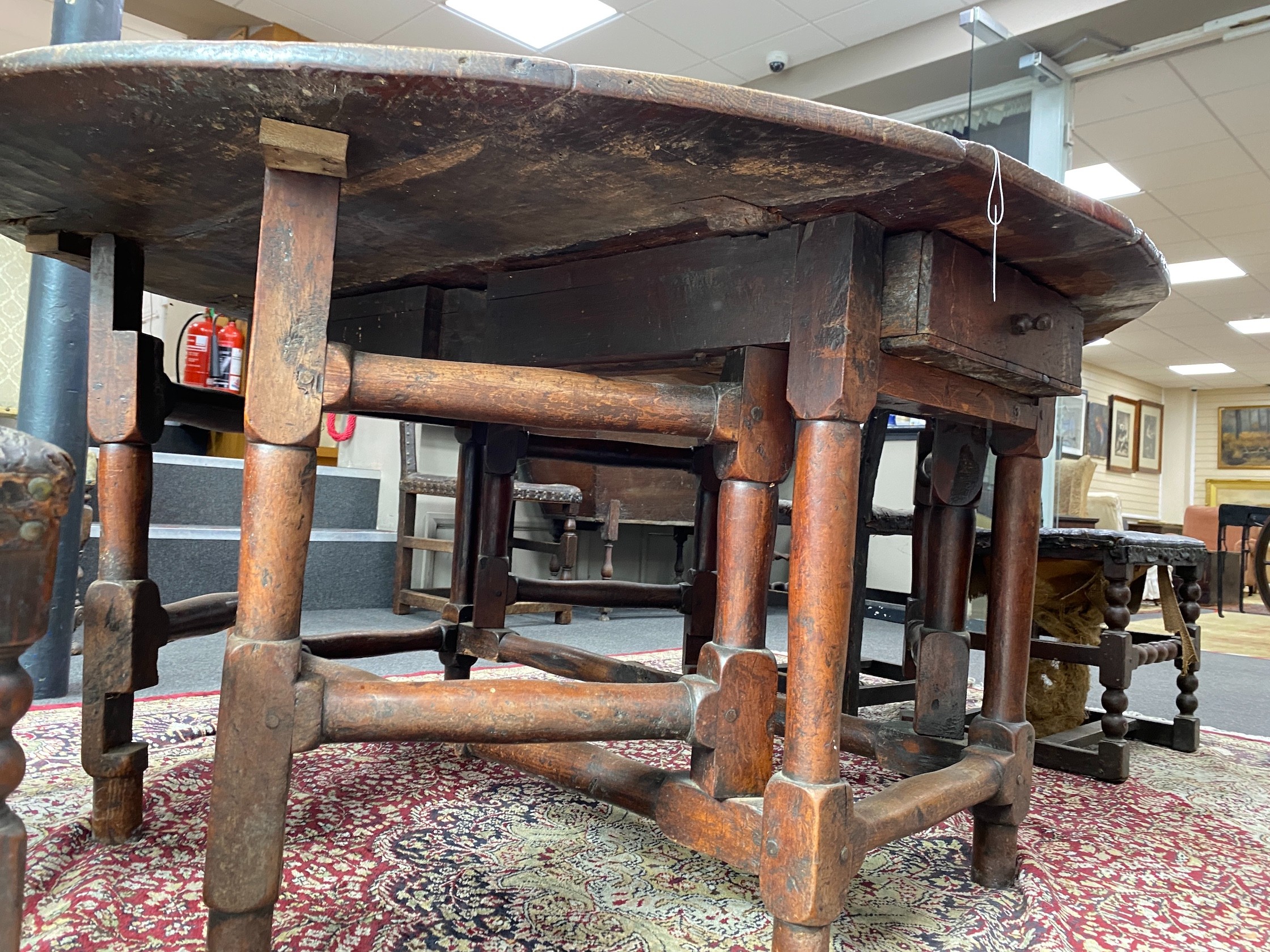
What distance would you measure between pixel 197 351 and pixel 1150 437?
15127 mm

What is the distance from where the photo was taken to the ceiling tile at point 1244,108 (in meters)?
5.16

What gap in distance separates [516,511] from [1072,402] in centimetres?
842

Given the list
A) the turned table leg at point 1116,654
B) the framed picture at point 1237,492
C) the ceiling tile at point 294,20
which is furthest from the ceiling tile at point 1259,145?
the framed picture at point 1237,492

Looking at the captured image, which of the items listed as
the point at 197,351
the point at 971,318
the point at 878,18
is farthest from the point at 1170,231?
the point at 971,318

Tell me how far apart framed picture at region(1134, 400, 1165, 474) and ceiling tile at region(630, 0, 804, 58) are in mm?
12114

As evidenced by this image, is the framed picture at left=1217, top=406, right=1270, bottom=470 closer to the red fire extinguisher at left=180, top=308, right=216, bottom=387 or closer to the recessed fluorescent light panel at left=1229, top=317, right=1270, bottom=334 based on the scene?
the recessed fluorescent light panel at left=1229, top=317, right=1270, bottom=334

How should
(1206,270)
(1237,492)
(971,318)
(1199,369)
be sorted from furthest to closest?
1. (1237,492)
2. (1199,369)
3. (1206,270)
4. (971,318)

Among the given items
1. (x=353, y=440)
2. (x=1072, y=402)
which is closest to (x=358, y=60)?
(x=353, y=440)

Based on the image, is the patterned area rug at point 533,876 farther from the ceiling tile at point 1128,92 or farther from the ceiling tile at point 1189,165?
the ceiling tile at point 1189,165

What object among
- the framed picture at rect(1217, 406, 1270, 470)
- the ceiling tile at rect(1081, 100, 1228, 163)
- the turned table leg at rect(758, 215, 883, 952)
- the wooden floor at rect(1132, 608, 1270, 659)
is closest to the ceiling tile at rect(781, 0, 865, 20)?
the ceiling tile at rect(1081, 100, 1228, 163)

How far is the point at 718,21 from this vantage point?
512 centimetres

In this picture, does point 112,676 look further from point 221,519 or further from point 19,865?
point 221,519

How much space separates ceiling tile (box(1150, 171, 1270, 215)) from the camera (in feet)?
21.3

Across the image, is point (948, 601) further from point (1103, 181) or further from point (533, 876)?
point (1103, 181)
